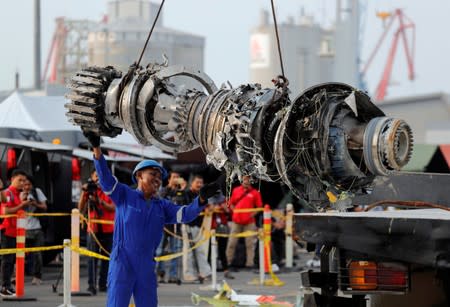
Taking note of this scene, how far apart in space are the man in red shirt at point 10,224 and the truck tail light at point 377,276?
9.94 metres

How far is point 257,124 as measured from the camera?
31.8 feet

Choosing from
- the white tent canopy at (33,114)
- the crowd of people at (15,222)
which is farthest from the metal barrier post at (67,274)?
the white tent canopy at (33,114)

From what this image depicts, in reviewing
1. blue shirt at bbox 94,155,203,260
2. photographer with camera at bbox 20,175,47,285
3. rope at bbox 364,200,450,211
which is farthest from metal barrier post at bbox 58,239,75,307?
rope at bbox 364,200,450,211

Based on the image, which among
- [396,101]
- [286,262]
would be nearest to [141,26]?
[396,101]

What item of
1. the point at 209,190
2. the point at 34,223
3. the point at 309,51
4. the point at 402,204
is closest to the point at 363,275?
the point at 402,204

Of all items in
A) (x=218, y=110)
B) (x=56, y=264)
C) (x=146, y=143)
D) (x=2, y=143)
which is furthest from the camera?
(x=56, y=264)

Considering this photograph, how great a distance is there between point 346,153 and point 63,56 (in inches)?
3836

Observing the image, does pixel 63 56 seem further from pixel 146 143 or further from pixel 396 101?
pixel 146 143

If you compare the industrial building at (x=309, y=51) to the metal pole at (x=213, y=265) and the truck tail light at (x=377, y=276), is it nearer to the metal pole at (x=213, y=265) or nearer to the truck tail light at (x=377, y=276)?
the metal pole at (x=213, y=265)

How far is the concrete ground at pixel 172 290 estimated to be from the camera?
55.0 ft

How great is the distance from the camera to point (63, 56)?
105250 millimetres

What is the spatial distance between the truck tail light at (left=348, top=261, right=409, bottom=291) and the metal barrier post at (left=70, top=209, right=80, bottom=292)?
928 centimetres

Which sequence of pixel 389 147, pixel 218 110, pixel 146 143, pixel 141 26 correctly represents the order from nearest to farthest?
pixel 389 147 < pixel 218 110 < pixel 146 143 < pixel 141 26

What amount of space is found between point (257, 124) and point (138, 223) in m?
2.49
